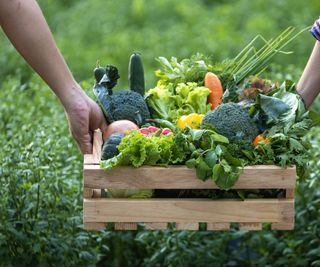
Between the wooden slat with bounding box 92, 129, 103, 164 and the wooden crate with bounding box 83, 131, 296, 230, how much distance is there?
7 cm

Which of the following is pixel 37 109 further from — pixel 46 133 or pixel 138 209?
pixel 138 209

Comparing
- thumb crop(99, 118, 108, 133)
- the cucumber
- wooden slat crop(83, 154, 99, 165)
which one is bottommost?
wooden slat crop(83, 154, 99, 165)

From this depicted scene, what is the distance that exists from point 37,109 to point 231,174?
8.00 feet

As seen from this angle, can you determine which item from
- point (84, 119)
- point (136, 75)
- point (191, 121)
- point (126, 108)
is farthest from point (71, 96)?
point (191, 121)

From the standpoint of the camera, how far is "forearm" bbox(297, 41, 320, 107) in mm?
3744

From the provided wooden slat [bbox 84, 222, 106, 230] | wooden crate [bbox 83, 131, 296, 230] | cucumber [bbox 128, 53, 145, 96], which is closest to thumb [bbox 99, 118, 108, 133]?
cucumber [bbox 128, 53, 145, 96]

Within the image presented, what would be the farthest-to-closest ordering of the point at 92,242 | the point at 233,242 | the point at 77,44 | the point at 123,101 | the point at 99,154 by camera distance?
the point at 77,44
the point at 233,242
the point at 92,242
the point at 123,101
the point at 99,154

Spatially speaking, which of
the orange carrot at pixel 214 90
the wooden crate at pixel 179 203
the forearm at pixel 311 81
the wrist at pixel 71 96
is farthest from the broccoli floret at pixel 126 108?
the forearm at pixel 311 81

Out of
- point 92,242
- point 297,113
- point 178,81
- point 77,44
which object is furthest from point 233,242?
point 77,44

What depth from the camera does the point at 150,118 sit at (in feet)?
12.3

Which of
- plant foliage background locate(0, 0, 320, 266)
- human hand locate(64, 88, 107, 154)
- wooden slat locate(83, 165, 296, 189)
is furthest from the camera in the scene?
plant foliage background locate(0, 0, 320, 266)

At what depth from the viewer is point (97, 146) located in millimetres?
3518

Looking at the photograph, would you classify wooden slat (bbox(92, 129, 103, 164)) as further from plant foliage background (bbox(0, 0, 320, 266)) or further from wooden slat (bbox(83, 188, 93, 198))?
plant foliage background (bbox(0, 0, 320, 266))

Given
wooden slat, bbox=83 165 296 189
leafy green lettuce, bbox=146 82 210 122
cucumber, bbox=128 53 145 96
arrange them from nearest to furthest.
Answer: wooden slat, bbox=83 165 296 189 < leafy green lettuce, bbox=146 82 210 122 < cucumber, bbox=128 53 145 96
